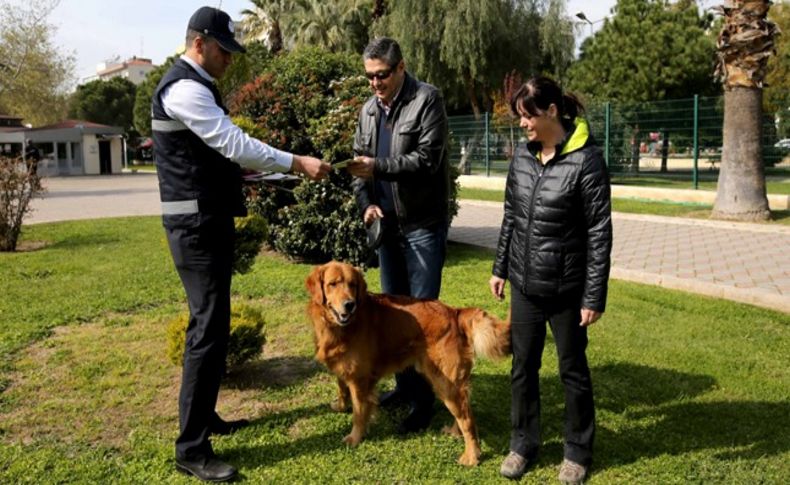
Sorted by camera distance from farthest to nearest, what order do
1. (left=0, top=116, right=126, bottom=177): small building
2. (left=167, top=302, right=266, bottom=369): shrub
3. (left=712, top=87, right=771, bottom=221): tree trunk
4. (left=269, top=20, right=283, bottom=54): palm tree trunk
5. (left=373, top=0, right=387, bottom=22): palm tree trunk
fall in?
(left=269, top=20, right=283, bottom=54): palm tree trunk
(left=0, top=116, right=126, bottom=177): small building
(left=373, top=0, right=387, bottom=22): palm tree trunk
(left=712, top=87, right=771, bottom=221): tree trunk
(left=167, top=302, right=266, bottom=369): shrub

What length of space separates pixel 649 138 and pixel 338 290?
60.8ft

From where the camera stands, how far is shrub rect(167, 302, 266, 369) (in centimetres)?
503

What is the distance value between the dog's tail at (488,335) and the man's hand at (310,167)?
1253 millimetres

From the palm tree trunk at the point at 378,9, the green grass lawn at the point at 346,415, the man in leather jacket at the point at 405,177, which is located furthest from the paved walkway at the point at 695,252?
the palm tree trunk at the point at 378,9

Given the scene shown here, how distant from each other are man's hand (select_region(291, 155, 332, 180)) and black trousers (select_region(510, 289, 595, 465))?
50.9 inches

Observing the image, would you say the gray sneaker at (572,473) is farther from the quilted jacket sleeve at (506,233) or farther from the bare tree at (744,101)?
the bare tree at (744,101)

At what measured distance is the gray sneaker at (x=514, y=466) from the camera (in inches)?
146

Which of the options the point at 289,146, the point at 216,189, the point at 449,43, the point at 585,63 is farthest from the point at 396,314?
the point at 585,63

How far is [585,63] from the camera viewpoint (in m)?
30.6

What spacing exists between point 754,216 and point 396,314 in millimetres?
11771

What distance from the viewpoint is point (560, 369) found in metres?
3.67

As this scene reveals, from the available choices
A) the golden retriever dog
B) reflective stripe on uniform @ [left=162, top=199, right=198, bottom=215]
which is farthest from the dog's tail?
reflective stripe on uniform @ [left=162, top=199, right=198, bottom=215]

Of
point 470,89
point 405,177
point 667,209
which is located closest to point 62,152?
point 470,89

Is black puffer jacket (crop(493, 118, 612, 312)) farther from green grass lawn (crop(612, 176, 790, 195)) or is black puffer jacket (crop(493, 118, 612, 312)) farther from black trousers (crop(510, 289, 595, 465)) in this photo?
green grass lawn (crop(612, 176, 790, 195))
